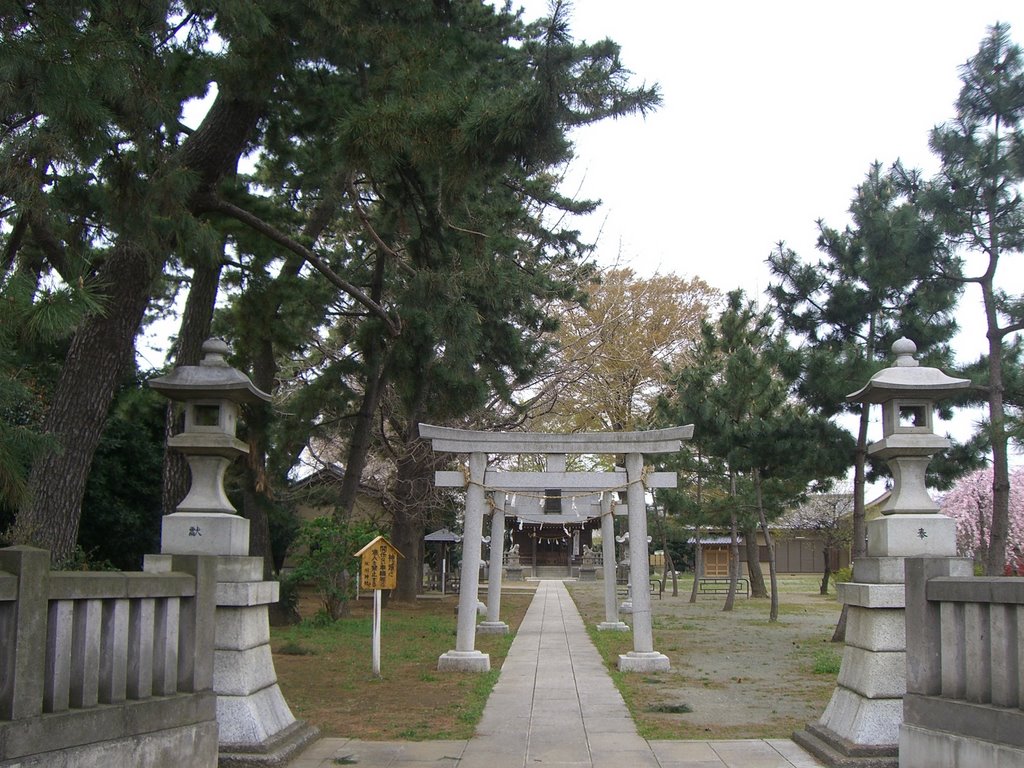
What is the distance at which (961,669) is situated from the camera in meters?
5.59

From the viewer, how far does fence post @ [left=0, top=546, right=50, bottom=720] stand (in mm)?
4293

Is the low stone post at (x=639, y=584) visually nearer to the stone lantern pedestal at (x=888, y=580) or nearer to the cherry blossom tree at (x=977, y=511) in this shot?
the stone lantern pedestal at (x=888, y=580)

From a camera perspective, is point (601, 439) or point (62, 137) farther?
point (601, 439)

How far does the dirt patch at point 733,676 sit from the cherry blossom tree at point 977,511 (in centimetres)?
1057

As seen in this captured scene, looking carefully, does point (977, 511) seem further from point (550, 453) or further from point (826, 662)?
point (550, 453)

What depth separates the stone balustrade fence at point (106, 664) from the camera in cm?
435

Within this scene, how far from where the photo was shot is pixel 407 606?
78.3 ft

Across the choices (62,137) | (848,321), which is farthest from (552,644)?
(62,137)

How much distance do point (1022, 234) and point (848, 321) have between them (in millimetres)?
4540

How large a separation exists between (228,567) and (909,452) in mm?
5112

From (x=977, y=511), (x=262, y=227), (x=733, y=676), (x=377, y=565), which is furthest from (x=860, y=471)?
(x=977, y=511)

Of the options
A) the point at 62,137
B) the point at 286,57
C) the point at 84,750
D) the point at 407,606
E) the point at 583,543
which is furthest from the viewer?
the point at 583,543

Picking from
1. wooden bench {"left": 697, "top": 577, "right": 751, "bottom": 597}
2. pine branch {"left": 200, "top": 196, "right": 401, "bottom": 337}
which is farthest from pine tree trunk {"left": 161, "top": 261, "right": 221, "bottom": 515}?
wooden bench {"left": 697, "top": 577, "right": 751, "bottom": 597}

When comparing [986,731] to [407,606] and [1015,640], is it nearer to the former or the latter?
[1015,640]
